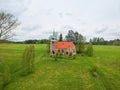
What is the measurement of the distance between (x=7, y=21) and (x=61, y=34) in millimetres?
73955

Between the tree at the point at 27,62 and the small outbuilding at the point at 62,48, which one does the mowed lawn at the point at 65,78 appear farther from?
the small outbuilding at the point at 62,48

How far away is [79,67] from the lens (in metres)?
52.6

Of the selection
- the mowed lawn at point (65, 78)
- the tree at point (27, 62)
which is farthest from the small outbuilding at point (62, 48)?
the tree at point (27, 62)

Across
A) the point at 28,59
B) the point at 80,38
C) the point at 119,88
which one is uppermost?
the point at 80,38

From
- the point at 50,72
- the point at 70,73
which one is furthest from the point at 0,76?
the point at 70,73

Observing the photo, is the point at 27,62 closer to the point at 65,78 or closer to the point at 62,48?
the point at 65,78

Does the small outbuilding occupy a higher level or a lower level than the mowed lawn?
higher

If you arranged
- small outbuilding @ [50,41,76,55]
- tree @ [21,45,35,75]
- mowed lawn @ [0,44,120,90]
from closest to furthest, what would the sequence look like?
mowed lawn @ [0,44,120,90], tree @ [21,45,35,75], small outbuilding @ [50,41,76,55]

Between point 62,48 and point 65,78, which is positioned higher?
point 62,48

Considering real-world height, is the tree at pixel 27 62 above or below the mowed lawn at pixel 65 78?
above

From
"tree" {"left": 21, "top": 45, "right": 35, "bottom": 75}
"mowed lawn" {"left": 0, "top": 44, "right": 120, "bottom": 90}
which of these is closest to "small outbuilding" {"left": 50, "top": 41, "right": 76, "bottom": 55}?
"mowed lawn" {"left": 0, "top": 44, "right": 120, "bottom": 90}

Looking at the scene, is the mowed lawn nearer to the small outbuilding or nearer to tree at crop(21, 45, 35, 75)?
tree at crop(21, 45, 35, 75)

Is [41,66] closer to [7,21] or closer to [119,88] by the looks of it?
[7,21]

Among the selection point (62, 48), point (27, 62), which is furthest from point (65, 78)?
point (62, 48)
